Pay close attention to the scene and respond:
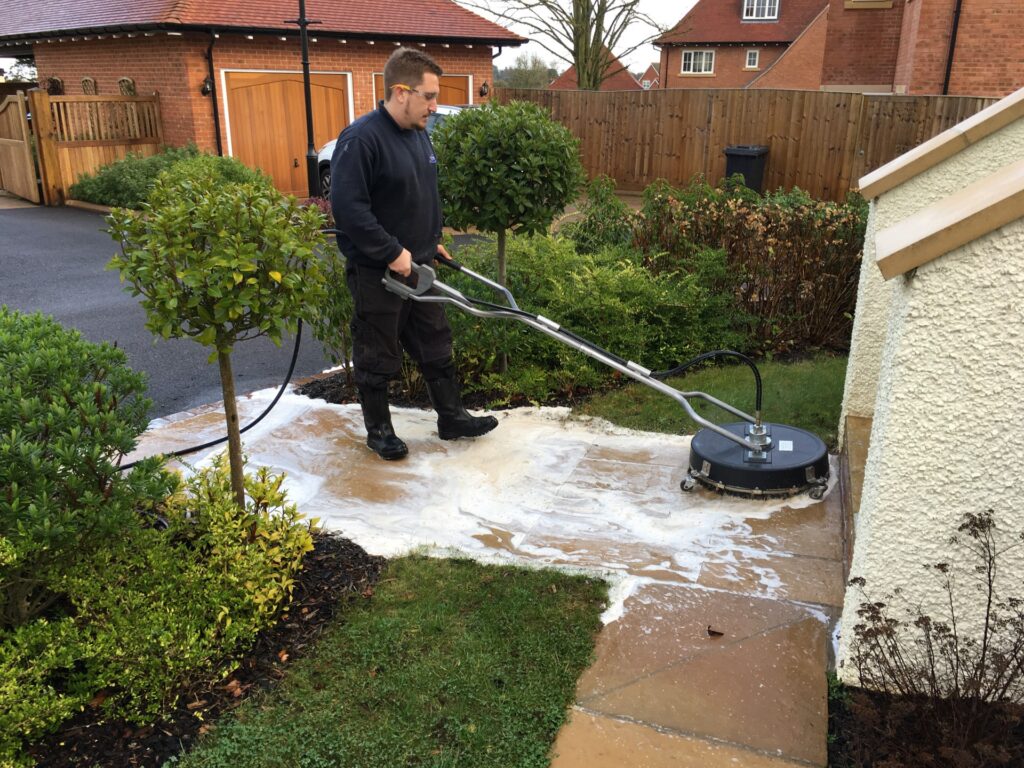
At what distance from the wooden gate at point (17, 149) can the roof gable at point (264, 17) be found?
243 cm

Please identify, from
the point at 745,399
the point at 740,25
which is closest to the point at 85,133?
the point at 745,399

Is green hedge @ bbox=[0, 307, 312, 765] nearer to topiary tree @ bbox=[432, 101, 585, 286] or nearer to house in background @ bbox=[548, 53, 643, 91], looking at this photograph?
topiary tree @ bbox=[432, 101, 585, 286]

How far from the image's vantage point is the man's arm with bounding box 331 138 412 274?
4.24 metres

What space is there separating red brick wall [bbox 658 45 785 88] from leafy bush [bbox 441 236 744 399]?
36.5 meters

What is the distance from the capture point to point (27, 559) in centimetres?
271

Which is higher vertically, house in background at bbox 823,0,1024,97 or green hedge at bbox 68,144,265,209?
house in background at bbox 823,0,1024,97

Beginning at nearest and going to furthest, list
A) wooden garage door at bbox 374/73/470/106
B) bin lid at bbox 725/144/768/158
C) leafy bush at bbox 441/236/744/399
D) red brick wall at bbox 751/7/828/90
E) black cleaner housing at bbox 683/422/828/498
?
1. black cleaner housing at bbox 683/422/828/498
2. leafy bush at bbox 441/236/744/399
3. bin lid at bbox 725/144/768/158
4. wooden garage door at bbox 374/73/470/106
5. red brick wall at bbox 751/7/828/90

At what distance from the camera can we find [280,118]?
1752cm

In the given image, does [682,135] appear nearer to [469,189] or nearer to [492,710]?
[469,189]

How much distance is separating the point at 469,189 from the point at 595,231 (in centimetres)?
295

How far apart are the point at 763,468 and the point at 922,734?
1798 mm

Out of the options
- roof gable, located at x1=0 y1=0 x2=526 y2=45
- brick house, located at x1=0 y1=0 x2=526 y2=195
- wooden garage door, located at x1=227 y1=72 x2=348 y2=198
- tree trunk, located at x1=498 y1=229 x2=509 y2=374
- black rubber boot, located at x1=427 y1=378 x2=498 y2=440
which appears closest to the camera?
black rubber boot, located at x1=427 y1=378 x2=498 y2=440

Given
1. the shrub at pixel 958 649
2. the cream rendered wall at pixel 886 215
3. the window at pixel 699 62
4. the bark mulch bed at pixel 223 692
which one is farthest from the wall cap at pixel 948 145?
the window at pixel 699 62

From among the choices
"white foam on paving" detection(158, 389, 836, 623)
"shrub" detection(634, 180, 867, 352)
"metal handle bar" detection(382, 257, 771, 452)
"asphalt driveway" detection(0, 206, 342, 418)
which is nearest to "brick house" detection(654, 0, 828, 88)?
"asphalt driveway" detection(0, 206, 342, 418)
